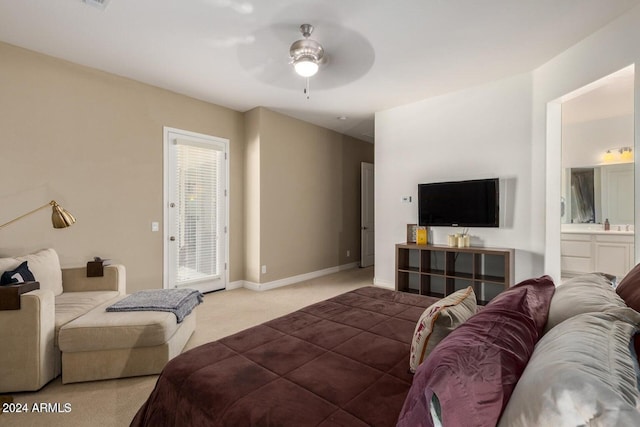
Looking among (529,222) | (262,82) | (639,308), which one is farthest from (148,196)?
(529,222)

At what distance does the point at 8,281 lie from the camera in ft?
7.34

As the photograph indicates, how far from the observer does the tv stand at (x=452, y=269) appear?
3670 millimetres

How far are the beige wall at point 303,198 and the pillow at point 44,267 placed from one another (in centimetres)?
246

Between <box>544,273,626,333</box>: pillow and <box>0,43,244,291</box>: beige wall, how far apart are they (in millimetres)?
4137

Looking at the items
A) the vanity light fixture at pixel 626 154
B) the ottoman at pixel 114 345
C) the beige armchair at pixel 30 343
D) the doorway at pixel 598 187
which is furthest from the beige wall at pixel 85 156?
the vanity light fixture at pixel 626 154

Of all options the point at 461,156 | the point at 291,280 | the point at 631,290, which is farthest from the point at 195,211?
the point at 631,290

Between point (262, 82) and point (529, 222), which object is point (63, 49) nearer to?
point (262, 82)

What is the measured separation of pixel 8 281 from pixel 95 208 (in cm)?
138

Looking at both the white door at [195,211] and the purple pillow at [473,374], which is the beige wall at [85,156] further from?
the purple pillow at [473,374]

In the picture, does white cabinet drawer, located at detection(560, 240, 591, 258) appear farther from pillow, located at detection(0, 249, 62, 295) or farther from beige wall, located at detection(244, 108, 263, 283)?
pillow, located at detection(0, 249, 62, 295)

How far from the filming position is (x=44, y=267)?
8.82 feet

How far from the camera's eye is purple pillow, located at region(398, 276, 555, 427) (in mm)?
710

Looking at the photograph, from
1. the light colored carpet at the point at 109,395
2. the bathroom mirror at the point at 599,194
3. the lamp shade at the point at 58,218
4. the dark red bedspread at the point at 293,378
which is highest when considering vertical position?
the bathroom mirror at the point at 599,194

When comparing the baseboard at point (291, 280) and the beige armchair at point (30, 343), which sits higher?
the beige armchair at point (30, 343)
